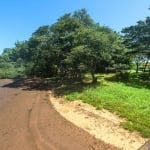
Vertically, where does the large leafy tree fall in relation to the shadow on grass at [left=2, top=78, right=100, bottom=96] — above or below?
above

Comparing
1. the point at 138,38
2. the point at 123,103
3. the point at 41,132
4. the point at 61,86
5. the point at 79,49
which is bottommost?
the point at 41,132

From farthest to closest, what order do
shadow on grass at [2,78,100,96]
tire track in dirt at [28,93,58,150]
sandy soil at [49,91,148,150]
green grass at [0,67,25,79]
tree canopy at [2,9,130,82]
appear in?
green grass at [0,67,25,79]
tree canopy at [2,9,130,82]
shadow on grass at [2,78,100,96]
sandy soil at [49,91,148,150]
tire track in dirt at [28,93,58,150]

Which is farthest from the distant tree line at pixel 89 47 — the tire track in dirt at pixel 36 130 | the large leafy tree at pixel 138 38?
the tire track in dirt at pixel 36 130

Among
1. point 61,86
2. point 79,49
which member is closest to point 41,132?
point 79,49

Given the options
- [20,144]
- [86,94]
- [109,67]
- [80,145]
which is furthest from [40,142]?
[109,67]

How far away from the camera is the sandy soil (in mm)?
9023

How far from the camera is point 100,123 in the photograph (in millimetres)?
Result: 10992

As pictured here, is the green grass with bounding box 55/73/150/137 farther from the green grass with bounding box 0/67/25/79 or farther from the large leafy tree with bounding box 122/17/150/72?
the green grass with bounding box 0/67/25/79

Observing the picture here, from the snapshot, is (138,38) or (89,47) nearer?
(89,47)

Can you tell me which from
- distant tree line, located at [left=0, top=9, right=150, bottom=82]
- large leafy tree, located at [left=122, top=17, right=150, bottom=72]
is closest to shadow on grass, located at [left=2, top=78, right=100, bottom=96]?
distant tree line, located at [left=0, top=9, right=150, bottom=82]

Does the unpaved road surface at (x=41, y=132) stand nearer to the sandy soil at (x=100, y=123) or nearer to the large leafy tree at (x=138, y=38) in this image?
the sandy soil at (x=100, y=123)

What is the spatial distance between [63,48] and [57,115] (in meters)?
13.5

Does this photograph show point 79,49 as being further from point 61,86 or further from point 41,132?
point 41,132

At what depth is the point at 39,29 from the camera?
1892 inches
